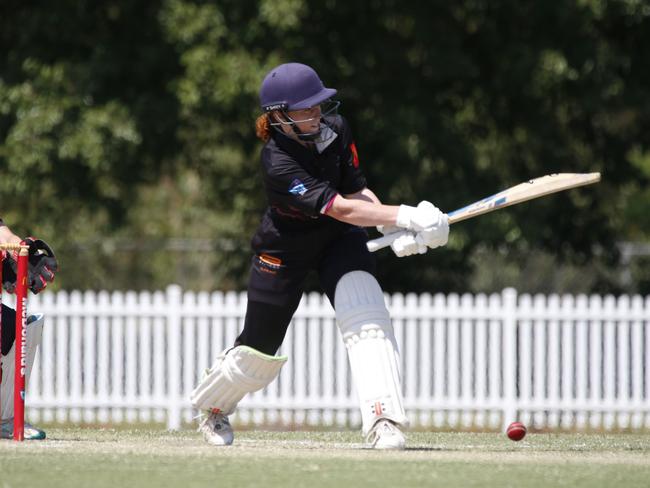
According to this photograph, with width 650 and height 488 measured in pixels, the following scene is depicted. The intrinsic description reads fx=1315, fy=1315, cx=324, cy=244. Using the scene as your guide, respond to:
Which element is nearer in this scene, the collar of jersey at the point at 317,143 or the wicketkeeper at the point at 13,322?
the collar of jersey at the point at 317,143

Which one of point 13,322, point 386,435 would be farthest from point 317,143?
point 13,322

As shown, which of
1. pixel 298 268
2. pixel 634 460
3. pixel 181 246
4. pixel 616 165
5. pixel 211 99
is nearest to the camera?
pixel 634 460

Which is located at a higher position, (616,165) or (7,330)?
(616,165)

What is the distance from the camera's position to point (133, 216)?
70.2ft

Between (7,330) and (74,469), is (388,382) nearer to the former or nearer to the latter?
(74,469)

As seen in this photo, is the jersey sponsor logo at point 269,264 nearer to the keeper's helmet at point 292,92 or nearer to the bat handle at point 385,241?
the bat handle at point 385,241

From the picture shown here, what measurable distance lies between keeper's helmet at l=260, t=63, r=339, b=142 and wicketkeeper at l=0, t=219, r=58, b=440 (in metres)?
1.29

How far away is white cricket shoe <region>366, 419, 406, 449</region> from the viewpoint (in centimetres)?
590

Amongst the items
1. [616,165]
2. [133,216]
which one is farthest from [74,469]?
[133,216]

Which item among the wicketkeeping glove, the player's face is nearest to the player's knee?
the player's face

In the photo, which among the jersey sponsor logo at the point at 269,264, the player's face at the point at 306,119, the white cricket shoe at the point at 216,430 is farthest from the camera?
the white cricket shoe at the point at 216,430

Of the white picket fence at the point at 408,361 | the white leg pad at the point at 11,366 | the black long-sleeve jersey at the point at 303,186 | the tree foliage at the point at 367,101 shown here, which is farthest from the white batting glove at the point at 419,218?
the tree foliage at the point at 367,101

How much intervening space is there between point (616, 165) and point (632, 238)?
5.86 m

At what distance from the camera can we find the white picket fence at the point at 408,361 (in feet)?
37.6
